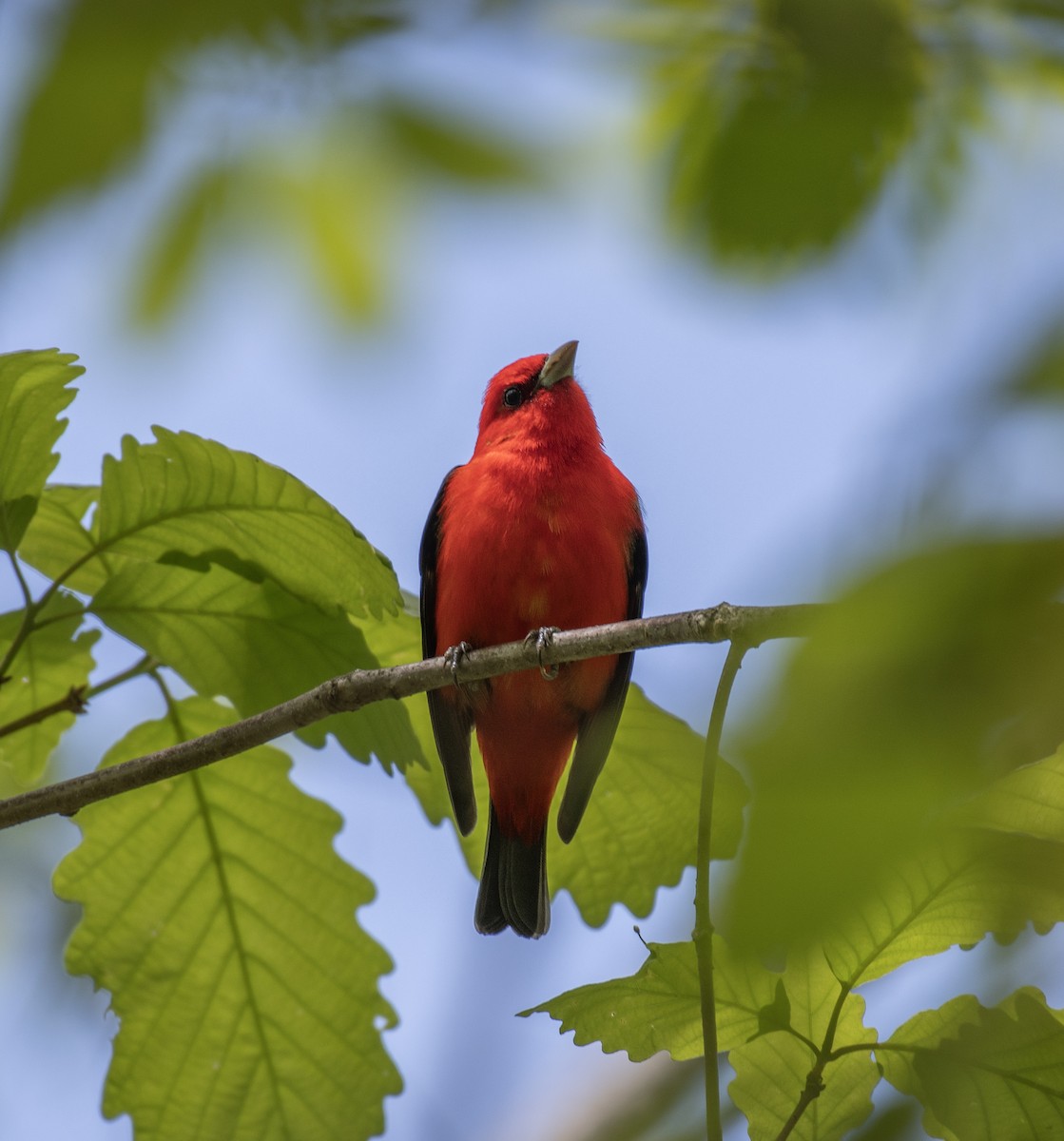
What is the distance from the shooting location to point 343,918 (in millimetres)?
3301

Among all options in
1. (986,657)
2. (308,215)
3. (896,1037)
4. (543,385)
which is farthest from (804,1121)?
(543,385)

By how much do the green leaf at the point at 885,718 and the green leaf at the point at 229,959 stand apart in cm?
276

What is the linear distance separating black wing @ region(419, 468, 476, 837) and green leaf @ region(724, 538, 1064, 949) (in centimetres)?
285

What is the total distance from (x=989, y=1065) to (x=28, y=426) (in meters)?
2.13

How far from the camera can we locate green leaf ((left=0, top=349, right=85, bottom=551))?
2.70 meters

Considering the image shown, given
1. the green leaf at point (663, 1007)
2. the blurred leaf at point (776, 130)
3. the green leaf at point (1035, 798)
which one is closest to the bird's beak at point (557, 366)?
the green leaf at point (663, 1007)

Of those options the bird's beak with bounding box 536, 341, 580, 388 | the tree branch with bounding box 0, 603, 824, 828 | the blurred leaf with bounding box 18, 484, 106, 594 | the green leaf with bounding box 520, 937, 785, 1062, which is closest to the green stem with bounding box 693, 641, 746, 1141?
the green leaf with bounding box 520, 937, 785, 1062

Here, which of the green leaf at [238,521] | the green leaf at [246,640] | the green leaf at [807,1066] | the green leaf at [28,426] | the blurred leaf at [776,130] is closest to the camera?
the blurred leaf at [776,130]

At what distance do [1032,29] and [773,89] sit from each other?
0.24 m

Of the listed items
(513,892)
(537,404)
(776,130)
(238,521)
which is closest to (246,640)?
(238,521)

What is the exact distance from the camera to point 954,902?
1.98 meters

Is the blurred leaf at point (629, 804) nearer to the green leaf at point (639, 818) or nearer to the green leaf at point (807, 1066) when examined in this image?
the green leaf at point (639, 818)

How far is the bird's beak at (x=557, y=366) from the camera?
5.46m

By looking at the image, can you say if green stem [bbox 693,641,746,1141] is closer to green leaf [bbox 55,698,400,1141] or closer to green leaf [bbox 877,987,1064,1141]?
green leaf [bbox 877,987,1064,1141]
